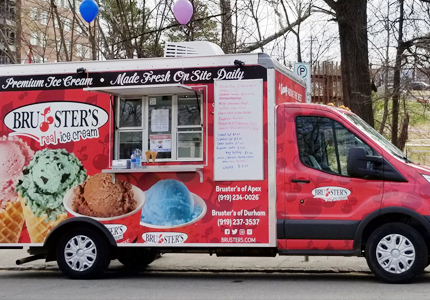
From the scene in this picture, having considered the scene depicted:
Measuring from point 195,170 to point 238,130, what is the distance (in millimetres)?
792

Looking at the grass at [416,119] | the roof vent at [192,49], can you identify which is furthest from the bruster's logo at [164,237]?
the grass at [416,119]

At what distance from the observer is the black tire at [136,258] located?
11478 mm

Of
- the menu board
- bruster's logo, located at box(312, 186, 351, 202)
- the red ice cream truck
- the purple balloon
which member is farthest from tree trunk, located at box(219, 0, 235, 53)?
bruster's logo, located at box(312, 186, 351, 202)

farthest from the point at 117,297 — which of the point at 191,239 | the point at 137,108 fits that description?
the point at 137,108

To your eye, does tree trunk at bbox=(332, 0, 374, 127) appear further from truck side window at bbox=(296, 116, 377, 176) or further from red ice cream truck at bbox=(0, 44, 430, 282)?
truck side window at bbox=(296, 116, 377, 176)

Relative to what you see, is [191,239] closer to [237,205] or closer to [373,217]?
[237,205]

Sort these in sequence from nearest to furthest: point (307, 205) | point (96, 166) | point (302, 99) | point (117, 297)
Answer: point (117, 297)
point (307, 205)
point (96, 166)
point (302, 99)

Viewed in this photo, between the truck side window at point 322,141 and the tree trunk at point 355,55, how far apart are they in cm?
646

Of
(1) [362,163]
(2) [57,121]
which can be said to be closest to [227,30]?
(2) [57,121]

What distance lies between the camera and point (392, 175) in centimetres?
950

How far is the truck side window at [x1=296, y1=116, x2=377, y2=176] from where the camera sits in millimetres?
9805

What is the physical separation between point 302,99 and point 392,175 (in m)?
2.74

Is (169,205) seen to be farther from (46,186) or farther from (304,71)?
(304,71)

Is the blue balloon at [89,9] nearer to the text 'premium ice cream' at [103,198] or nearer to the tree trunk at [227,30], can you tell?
the text 'premium ice cream' at [103,198]
